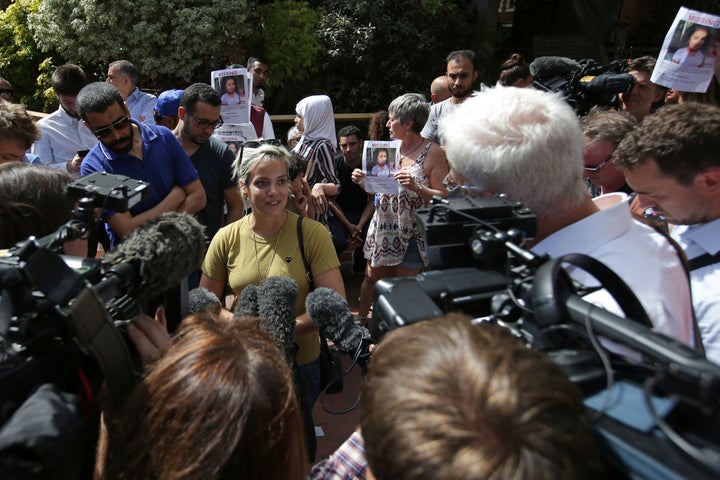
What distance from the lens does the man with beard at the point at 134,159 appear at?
2881 millimetres

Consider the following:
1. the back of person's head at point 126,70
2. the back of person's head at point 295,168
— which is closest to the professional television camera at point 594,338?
the back of person's head at point 295,168

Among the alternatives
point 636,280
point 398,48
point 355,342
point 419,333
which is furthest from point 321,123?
point 398,48

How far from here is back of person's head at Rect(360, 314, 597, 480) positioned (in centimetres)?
73

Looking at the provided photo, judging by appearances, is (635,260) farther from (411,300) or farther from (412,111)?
(412,111)

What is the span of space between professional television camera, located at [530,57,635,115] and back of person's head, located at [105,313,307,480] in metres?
2.60

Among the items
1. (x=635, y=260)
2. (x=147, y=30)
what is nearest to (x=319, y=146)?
(x=635, y=260)

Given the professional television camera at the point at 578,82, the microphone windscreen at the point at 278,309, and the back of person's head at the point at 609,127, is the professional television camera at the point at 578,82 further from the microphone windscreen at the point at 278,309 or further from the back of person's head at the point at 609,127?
the microphone windscreen at the point at 278,309

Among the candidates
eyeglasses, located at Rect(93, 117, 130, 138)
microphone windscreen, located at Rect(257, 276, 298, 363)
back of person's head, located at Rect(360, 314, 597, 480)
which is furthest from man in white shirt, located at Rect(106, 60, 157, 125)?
back of person's head, located at Rect(360, 314, 597, 480)

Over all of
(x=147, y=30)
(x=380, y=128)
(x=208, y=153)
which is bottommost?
(x=380, y=128)

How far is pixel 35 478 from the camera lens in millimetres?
834

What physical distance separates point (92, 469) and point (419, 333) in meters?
0.87

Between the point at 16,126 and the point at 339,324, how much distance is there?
1.87 metres

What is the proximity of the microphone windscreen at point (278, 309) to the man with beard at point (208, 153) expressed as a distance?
187cm

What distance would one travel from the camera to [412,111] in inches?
160
